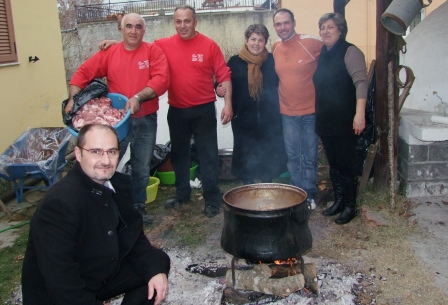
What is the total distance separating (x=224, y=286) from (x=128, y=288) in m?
1.04

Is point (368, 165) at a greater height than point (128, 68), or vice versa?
point (128, 68)

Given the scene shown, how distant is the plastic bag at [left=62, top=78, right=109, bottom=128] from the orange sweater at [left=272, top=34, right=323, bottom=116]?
1918mm

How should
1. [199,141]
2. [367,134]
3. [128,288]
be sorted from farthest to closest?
1. [199,141]
2. [367,134]
3. [128,288]

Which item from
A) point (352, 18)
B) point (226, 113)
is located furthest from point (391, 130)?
point (352, 18)

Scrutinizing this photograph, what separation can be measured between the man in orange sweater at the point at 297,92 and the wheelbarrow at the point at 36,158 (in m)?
3.00

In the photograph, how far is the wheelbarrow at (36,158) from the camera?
18.3ft

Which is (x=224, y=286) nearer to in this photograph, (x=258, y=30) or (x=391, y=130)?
(x=391, y=130)

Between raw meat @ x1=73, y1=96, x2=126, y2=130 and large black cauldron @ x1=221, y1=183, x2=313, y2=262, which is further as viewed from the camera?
raw meat @ x1=73, y1=96, x2=126, y2=130

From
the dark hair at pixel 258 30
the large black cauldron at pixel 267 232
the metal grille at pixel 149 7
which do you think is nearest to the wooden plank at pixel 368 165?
the dark hair at pixel 258 30

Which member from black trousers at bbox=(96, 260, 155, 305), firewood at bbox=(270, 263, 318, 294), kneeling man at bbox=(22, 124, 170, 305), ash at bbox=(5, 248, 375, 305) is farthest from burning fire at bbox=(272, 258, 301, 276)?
black trousers at bbox=(96, 260, 155, 305)

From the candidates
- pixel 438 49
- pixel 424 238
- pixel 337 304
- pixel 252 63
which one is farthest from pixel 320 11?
pixel 337 304

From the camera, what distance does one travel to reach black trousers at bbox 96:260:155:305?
2.84 m

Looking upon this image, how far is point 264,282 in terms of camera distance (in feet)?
11.6

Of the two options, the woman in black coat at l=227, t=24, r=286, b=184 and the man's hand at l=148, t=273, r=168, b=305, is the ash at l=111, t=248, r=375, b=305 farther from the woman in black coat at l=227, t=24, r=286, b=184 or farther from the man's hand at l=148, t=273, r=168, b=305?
the woman in black coat at l=227, t=24, r=286, b=184
